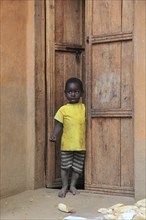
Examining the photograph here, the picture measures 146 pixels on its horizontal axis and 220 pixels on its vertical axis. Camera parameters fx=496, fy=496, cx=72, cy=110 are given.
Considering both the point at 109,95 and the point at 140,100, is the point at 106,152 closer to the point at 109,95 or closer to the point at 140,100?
the point at 109,95

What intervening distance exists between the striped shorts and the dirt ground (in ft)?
0.96

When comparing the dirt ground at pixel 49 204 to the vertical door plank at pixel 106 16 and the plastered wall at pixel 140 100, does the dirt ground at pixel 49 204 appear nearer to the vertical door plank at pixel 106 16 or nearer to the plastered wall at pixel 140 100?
the plastered wall at pixel 140 100

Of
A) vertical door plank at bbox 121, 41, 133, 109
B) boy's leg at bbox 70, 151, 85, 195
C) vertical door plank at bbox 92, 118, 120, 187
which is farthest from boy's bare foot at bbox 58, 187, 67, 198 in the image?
vertical door plank at bbox 121, 41, 133, 109

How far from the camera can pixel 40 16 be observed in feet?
19.8

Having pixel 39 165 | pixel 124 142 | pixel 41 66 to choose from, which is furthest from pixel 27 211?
pixel 41 66

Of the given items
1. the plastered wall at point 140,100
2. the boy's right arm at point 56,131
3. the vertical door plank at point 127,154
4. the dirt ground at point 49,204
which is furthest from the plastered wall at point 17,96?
the plastered wall at point 140,100

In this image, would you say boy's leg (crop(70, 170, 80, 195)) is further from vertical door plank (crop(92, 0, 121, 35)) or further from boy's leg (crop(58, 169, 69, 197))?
vertical door plank (crop(92, 0, 121, 35))

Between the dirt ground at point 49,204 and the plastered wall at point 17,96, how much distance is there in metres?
0.21

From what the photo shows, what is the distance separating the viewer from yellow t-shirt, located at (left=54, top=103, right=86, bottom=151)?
5.79 meters

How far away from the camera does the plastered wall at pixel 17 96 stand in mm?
5652

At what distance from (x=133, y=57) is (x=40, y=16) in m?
1.34

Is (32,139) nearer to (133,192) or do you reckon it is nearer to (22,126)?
(22,126)

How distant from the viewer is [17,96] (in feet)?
19.1

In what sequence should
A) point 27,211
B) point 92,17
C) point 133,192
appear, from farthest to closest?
point 92,17 < point 133,192 < point 27,211
